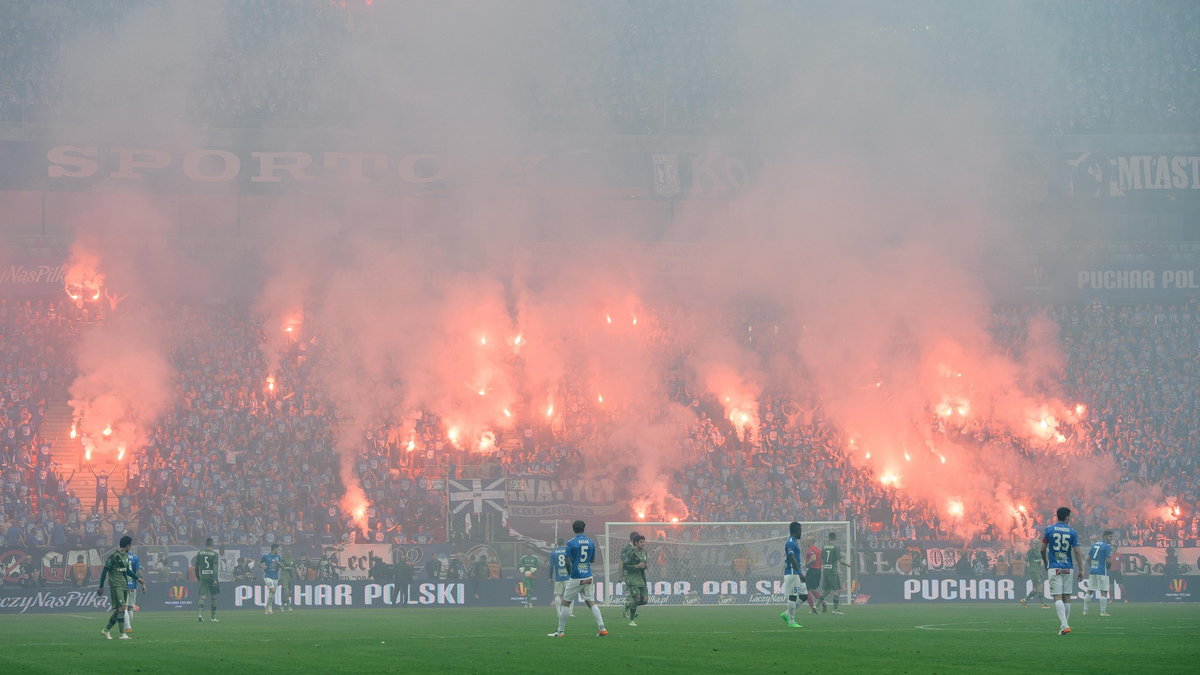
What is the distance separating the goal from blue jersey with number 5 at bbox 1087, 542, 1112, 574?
9275mm

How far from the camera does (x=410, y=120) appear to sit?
5119 centimetres

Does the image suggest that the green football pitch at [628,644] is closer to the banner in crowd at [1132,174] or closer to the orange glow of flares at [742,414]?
the orange glow of flares at [742,414]

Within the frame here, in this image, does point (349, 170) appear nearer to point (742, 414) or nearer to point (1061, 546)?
point (742, 414)

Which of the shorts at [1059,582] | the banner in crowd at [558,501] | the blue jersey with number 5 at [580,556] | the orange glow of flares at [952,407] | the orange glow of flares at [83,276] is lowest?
the shorts at [1059,582]

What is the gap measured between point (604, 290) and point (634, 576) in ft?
85.0

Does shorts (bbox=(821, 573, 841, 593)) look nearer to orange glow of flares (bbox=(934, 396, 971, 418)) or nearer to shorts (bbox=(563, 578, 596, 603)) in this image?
shorts (bbox=(563, 578, 596, 603))

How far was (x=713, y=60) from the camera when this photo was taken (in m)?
54.7

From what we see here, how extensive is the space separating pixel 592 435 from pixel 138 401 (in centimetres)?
1467

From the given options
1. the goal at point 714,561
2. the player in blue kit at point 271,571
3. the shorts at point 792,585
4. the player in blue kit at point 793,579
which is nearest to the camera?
the player in blue kit at point 793,579

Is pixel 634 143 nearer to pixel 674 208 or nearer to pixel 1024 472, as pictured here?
pixel 674 208

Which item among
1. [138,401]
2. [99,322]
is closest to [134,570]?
[138,401]

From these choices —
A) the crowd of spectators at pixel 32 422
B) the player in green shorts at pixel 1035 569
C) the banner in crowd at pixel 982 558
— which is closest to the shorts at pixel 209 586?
the crowd of spectators at pixel 32 422

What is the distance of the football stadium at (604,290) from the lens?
41.4m

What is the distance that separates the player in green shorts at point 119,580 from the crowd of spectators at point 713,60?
28.8 meters
